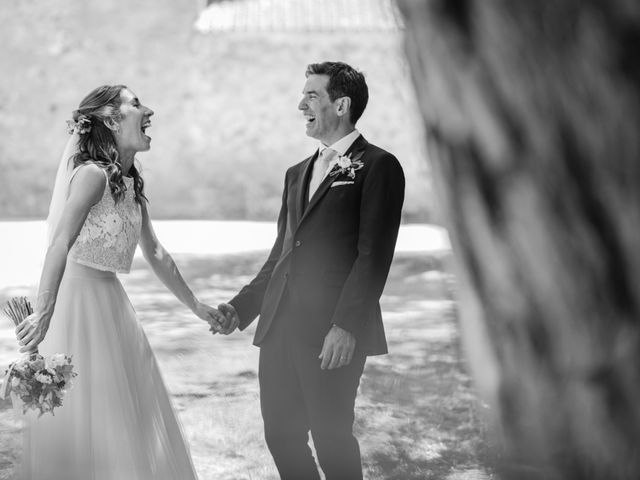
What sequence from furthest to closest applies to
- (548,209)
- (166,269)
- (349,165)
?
1. (166,269)
2. (349,165)
3. (548,209)

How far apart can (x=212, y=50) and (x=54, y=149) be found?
2593 mm

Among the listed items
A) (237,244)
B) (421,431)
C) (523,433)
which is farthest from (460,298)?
(237,244)

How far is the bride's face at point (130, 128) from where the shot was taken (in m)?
3.00

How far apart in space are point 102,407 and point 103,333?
0.77ft

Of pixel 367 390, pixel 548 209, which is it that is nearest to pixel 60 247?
pixel 548 209

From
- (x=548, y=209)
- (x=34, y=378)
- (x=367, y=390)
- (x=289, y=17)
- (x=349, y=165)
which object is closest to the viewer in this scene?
(x=548, y=209)

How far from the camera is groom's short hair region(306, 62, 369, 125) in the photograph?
2.97 m

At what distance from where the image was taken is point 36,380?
2.69 metres

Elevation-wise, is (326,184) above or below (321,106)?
below

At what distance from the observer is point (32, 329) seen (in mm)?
2713

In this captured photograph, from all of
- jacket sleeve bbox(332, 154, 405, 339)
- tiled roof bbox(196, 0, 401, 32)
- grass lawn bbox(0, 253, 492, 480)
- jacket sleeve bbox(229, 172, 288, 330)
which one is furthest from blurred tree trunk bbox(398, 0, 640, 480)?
tiled roof bbox(196, 0, 401, 32)

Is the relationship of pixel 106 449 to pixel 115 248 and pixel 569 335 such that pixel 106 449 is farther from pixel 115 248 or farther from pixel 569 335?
pixel 569 335

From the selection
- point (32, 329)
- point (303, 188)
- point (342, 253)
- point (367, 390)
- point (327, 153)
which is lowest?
point (367, 390)

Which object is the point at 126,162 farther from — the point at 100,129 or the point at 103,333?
the point at 103,333
